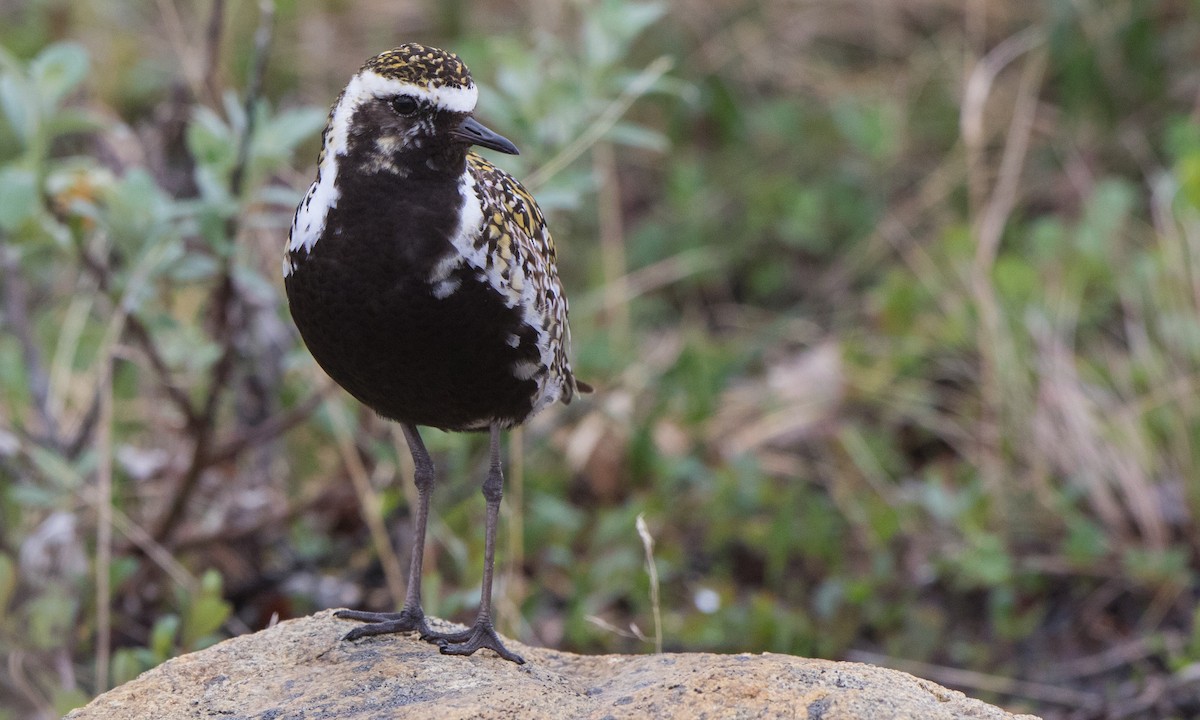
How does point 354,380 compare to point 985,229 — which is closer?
point 354,380

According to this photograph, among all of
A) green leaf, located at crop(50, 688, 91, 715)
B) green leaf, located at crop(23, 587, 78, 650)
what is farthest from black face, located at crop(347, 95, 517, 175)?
green leaf, located at crop(23, 587, 78, 650)

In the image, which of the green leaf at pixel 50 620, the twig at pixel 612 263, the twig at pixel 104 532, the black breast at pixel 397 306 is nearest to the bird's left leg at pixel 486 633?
the black breast at pixel 397 306

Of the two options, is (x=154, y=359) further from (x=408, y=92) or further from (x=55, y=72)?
(x=408, y=92)

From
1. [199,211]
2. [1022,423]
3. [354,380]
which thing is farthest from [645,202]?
[354,380]

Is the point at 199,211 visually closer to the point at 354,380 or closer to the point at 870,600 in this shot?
the point at 354,380

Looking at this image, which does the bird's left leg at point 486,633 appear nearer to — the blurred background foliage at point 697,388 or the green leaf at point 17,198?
the blurred background foliage at point 697,388

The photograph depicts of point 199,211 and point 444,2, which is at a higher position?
point 444,2

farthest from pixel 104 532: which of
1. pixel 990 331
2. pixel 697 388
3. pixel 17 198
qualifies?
pixel 990 331
